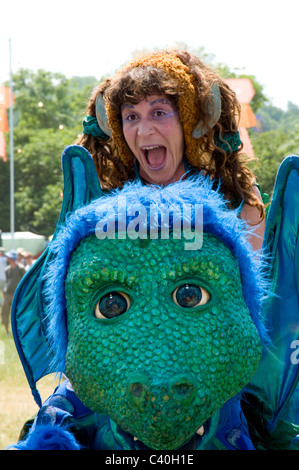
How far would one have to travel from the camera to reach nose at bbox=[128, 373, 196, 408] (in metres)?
1.02

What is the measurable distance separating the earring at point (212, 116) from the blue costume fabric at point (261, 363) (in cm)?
55

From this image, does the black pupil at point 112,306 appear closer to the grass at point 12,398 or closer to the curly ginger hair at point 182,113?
the curly ginger hair at point 182,113

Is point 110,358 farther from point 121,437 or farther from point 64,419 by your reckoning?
point 64,419

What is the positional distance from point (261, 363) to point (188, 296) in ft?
1.14

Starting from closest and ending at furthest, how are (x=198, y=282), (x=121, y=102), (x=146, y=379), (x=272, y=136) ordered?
(x=146, y=379) < (x=198, y=282) < (x=121, y=102) < (x=272, y=136)

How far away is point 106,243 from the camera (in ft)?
3.94

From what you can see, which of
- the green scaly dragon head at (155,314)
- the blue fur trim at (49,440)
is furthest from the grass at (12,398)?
the green scaly dragon head at (155,314)

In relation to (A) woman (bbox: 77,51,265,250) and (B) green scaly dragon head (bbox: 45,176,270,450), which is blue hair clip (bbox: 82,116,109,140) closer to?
(A) woman (bbox: 77,51,265,250)

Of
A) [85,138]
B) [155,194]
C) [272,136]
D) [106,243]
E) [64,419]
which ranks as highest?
[272,136]

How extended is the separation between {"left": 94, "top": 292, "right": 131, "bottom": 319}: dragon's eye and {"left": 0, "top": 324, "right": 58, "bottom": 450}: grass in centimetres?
347

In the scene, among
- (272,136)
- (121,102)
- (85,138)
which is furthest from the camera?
(272,136)

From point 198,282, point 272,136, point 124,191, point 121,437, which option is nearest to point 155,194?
point 124,191

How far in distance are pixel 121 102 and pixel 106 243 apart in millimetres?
747

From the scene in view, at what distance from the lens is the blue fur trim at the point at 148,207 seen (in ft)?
4.04
